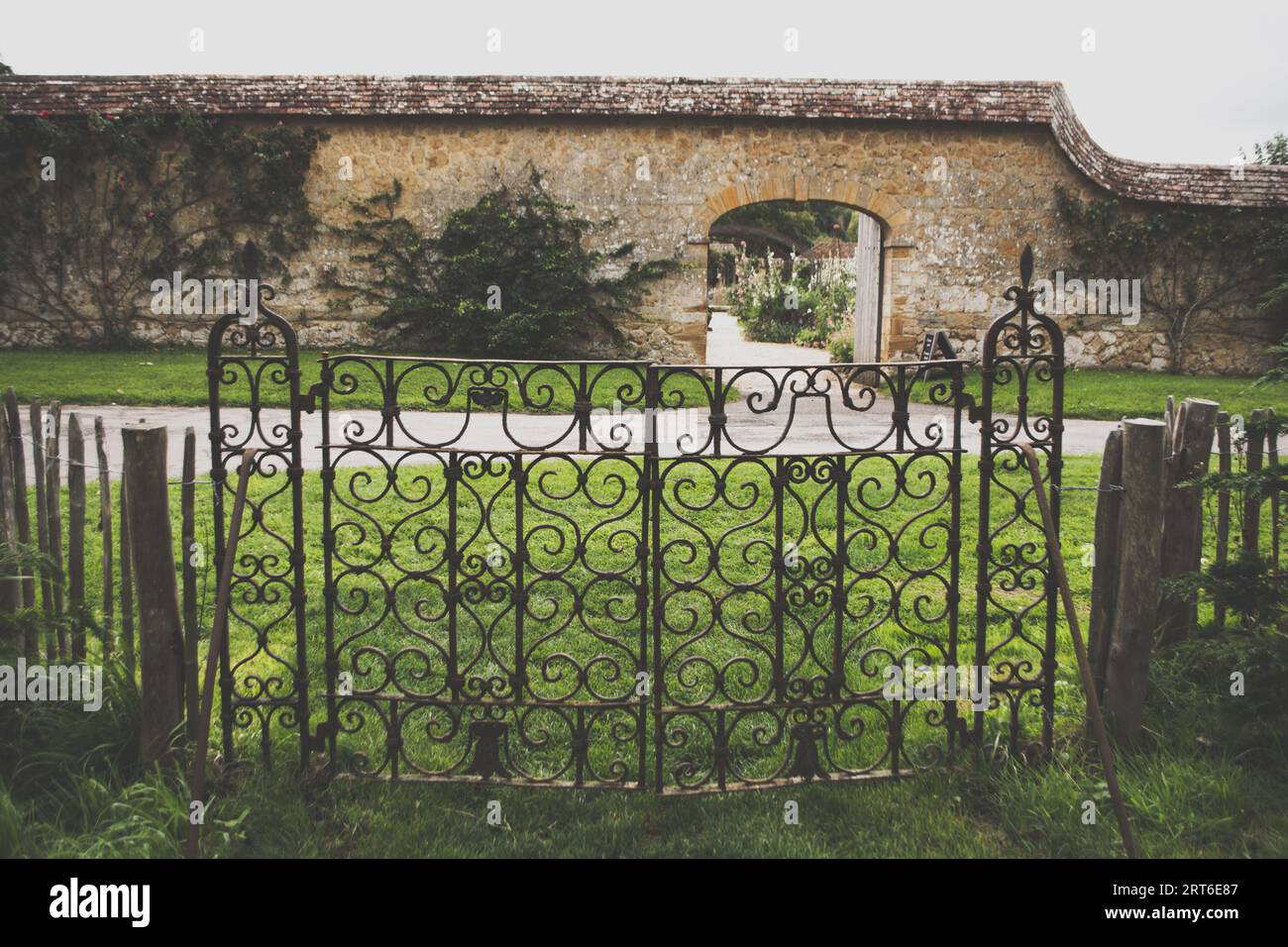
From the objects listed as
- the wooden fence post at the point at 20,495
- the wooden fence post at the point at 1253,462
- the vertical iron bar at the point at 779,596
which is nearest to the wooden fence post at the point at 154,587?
the wooden fence post at the point at 20,495

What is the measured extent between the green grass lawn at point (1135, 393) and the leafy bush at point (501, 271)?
5.02 m

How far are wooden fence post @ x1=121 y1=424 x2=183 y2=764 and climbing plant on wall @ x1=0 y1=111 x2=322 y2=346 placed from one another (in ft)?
41.8

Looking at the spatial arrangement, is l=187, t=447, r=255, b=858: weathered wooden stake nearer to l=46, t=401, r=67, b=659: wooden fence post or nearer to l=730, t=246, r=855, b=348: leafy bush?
l=46, t=401, r=67, b=659: wooden fence post

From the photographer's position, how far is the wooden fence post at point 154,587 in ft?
11.8

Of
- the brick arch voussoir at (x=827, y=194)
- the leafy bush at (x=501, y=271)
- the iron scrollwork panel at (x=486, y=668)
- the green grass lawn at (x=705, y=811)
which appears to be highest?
the brick arch voussoir at (x=827, y=194)

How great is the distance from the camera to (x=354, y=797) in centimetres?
369

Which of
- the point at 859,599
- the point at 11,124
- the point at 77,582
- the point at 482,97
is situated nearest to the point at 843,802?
the point at 859,599

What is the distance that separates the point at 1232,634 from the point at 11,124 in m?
16.7

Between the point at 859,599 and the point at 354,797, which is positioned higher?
the point at 859,599

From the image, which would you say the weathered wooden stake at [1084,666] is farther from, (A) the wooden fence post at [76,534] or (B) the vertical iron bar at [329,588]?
(A) the wooden fence post at [76,534]

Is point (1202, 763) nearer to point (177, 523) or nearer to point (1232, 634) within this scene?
point (1232, 634)

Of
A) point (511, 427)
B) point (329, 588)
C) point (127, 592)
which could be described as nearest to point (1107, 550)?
point (329, 588)

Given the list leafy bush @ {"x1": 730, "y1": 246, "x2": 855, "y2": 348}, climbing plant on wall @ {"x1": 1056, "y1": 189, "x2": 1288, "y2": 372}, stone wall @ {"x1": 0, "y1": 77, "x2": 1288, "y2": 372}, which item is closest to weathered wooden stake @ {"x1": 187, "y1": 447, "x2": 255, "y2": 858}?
stone wall @ {"x1": 0, "y1": 77, "x2": 1288, "y2": 372}
